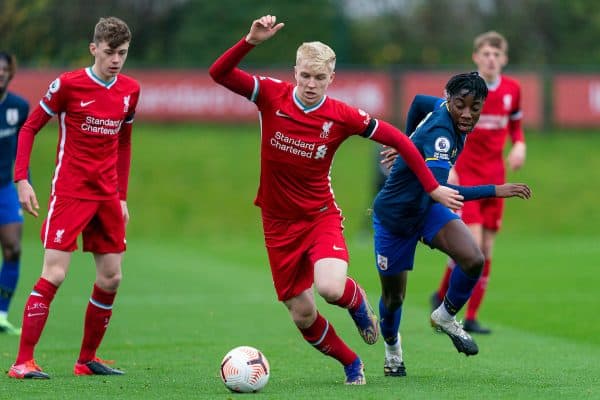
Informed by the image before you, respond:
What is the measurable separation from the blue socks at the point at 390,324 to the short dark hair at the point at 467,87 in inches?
61.8

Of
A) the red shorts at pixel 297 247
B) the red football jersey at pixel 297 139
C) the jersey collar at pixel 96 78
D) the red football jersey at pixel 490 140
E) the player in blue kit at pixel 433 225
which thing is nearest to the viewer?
the red football jersey at pixel 297 139

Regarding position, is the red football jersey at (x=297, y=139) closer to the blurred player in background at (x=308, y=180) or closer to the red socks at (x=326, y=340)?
the blurred player in background at (x=308, y=180)

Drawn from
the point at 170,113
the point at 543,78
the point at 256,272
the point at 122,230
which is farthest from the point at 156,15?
the point at 122,230

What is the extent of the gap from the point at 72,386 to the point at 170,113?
2187 cm

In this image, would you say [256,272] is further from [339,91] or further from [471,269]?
[339,91]

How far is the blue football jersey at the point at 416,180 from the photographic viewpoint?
25.3 ft

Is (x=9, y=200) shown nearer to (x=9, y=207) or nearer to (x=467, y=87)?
(x=9, y=207)

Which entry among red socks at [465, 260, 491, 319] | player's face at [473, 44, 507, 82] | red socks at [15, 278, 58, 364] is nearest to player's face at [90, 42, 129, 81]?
red socks at [15, 278, 58, 364]

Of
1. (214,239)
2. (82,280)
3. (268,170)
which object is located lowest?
(214,239)

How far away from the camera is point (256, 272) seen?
1717cm

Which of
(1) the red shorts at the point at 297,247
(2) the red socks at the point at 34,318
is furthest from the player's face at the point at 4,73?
(1) the red shorts at the point at 297,247

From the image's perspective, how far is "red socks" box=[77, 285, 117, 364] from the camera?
317 inches

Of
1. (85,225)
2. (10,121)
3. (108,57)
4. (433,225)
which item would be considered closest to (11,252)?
(10,121)

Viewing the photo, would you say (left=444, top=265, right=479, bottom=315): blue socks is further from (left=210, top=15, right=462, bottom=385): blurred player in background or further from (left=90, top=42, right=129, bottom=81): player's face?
(left=90, top=42, right=129, bottom=81): player's face
